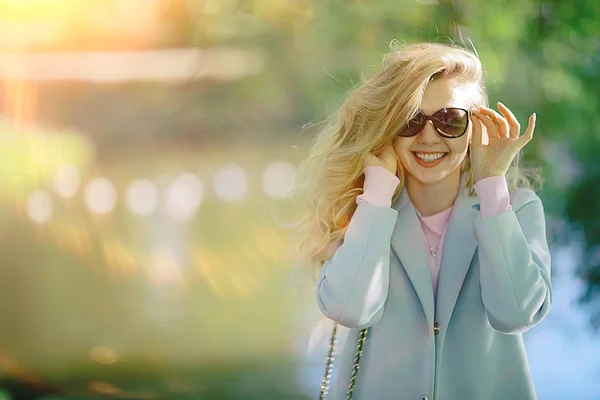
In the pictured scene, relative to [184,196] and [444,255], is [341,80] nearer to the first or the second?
[184,196]

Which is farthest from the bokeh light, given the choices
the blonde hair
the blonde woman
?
the blonde woman

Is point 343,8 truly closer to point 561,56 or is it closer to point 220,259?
point 561,56

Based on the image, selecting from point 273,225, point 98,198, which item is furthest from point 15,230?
point 273,225

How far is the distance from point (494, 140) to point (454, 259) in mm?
297

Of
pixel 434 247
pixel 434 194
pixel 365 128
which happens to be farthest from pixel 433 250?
pixel 365 128

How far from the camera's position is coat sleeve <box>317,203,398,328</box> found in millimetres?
1632

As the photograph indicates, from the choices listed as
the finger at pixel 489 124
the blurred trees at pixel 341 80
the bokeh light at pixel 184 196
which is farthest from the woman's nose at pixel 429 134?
the bokeh light at pixel 184 196

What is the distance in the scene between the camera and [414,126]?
171cm

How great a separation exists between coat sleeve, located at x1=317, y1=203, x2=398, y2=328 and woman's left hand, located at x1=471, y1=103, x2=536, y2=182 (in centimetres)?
23

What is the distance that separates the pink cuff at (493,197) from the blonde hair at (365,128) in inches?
6.3

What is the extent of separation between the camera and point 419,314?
67.3 inches

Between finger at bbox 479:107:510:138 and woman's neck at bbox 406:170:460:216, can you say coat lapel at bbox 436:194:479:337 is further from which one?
finger at bbox 479:107:510:138

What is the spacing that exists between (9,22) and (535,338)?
10.7 feet

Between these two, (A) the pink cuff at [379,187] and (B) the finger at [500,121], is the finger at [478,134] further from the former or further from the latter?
(A) the pink cuff at [379,187]
